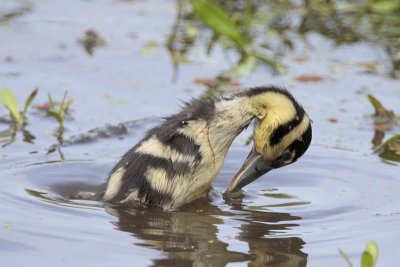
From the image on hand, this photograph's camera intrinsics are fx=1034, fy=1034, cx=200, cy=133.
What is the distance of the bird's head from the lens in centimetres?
525

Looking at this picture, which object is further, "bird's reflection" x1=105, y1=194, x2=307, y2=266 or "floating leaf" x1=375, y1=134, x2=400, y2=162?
"floating leaf" x1=375, y1=134, x2=400, y2=162

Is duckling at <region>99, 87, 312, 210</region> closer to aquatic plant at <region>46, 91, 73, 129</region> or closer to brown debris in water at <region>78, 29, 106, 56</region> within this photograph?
aquatic plant at <region>46, 91, 73, 129</region>

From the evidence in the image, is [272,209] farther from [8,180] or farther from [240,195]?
[8,180]

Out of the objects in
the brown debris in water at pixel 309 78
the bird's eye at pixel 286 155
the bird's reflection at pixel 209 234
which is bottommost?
the bird's reflection at pixel 209 234

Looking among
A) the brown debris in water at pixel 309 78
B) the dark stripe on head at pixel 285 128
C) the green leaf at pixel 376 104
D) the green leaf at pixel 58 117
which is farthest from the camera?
the brown debris in water at pixel 309 78

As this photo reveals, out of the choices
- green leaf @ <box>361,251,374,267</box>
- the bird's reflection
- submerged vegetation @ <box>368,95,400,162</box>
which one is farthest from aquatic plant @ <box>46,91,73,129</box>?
green leaf @ <box>361,251,374,267</box>

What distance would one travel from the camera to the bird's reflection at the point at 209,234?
447cm

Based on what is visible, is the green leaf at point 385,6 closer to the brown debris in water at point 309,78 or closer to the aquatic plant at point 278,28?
the aquatic plant at point 278,28

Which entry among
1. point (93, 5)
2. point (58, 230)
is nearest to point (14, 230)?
point (58, 230)

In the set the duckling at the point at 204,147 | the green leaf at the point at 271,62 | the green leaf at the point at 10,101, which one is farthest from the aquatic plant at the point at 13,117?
the green leaf at the point at 271,62

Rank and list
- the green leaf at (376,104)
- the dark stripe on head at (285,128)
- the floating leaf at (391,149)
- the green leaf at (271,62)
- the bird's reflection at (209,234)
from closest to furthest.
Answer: the bird's reflection at (209,234) < the dark stripe on head at (285,128) < the floating leaf at (391,149) < the green leaf at (376,104) < the green leaf at (271,62)

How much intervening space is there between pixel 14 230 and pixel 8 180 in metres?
0.90

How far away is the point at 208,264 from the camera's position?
435 cm

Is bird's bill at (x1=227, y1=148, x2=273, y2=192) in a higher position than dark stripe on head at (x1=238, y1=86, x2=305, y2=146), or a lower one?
lower
